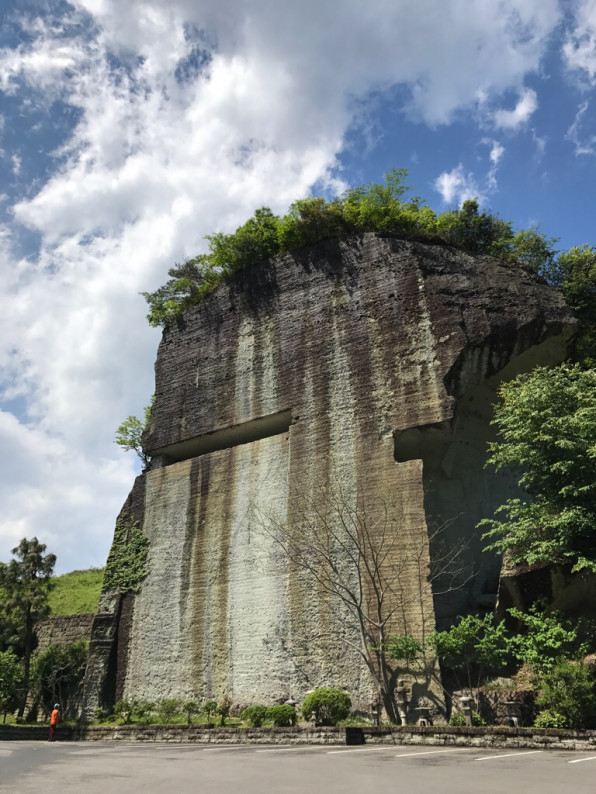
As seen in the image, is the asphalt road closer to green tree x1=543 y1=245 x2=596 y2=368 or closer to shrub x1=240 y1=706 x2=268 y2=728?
shrub x1=240 y1=706 x2=268 y2=728

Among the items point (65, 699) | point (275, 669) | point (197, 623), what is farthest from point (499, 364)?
point (65, 699)

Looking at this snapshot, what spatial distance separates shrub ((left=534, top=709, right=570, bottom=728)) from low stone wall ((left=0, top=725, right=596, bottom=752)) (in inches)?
30.2

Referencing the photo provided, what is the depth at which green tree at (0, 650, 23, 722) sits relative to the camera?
20.5 m

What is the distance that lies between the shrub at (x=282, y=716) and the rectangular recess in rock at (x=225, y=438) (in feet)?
25.6

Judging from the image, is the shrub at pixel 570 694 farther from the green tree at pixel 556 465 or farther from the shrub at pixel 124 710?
the shrub at pixel 124 710

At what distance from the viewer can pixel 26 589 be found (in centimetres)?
2323

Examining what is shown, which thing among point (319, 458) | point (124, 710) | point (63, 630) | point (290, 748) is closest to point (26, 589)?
point (63, 630)

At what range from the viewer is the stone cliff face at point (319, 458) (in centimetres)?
1612

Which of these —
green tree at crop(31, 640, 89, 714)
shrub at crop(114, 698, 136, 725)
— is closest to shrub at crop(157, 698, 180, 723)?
shrub at crop(114, 698, 136, 725)

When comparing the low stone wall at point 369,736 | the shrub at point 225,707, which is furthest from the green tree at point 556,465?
the shrub at point 225,707

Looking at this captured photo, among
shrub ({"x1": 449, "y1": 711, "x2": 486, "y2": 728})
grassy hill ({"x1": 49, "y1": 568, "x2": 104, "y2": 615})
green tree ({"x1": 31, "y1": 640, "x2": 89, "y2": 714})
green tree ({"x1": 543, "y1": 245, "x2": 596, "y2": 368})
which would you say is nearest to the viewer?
shrub ({"x1": 449, "y1": 711, "x2": 486, "y2": 728})

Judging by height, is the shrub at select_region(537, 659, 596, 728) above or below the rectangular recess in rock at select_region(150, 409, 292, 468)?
below

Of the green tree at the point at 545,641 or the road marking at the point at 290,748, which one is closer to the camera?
the road marking at the point at 290,748

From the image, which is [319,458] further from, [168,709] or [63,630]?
[63,630]
